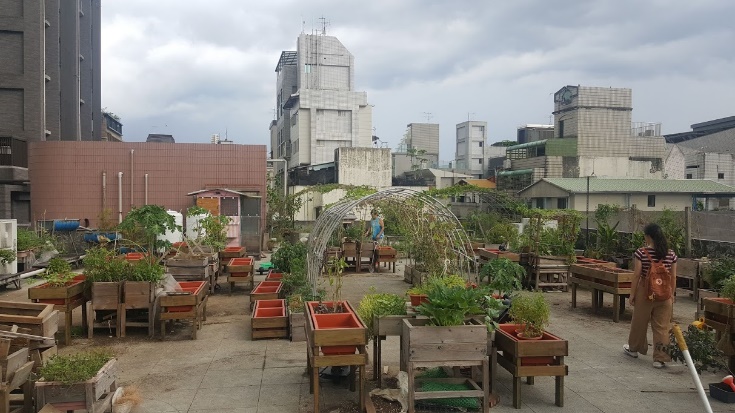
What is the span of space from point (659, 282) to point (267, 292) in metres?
6.77

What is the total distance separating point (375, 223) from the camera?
1791 cm

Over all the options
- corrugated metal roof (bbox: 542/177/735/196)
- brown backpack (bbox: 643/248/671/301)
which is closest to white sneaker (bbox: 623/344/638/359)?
brown backpack (bbox: 643/248/671/301)

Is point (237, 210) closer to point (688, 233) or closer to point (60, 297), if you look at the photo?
point (60, 297)

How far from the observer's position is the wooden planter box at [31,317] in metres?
5.92

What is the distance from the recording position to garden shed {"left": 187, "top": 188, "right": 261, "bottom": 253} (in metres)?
20.6

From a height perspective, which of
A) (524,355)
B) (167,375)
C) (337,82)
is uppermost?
(337,82)

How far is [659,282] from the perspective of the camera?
294 inches

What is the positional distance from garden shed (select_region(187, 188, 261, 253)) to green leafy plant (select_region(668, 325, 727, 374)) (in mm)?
15160

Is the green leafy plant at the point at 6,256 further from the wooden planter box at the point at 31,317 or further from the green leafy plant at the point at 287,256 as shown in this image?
the wooden planter box at the point at 31,317

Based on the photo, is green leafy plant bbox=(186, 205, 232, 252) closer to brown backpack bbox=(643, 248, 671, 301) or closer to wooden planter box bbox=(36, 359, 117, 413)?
wooden planter box bbox=(36, 359, 117, 413)

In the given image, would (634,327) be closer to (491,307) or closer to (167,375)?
(491,307)

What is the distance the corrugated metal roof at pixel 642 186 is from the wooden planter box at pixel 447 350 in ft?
86.6

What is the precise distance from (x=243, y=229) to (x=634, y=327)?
1556cm

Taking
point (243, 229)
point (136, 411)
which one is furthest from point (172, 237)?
point (136, 411)
